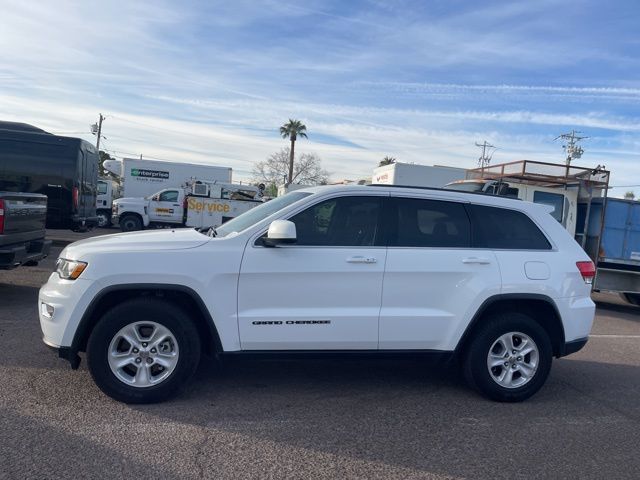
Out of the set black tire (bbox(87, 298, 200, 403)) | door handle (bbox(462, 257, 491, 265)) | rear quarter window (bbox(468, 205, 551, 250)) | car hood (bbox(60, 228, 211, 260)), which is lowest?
black tire (bbox(87, 298, 200, 403))

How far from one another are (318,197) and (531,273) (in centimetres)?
199

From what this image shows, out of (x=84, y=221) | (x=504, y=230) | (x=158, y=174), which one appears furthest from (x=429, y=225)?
(x=158, y=174)

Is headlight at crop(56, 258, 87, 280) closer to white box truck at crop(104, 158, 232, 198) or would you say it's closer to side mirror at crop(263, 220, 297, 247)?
side mirror at crop(263, 220, 297, 247)

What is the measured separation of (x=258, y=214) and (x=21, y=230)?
4375mm

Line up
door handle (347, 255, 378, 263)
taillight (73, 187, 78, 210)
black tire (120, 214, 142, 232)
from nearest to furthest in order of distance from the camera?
door handle (347, 255, 378, 263), taillight (73, 187, 78, 210), black tire (120, 214, 142, 232)

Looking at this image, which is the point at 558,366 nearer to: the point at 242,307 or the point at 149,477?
the point at 242,307

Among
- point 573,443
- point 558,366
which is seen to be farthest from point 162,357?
point 558,366

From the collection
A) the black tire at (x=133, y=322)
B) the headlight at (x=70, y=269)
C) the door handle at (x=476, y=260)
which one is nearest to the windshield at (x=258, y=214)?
the black tire at (x=133, y=322)

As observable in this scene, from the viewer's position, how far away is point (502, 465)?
373 centimetres

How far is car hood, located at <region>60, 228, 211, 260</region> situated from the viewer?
4.34 meters

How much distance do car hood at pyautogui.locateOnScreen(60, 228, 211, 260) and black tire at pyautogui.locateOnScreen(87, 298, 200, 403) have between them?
42 centimetres

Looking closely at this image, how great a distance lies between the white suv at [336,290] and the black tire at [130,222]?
60.1ft

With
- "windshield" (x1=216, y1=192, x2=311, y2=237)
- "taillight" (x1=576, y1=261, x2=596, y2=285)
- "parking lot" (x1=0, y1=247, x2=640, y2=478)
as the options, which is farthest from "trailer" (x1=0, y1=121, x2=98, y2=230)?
"taillight" (x1=576, y1=261, x2=596, y2=285)

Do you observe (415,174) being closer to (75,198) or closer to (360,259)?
(75,198)
